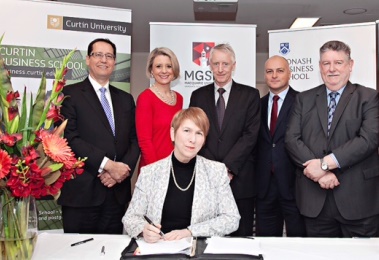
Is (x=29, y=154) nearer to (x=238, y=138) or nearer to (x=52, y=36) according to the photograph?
(x=238, y=138)

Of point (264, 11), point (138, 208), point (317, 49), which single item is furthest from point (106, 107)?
point (264, 11)

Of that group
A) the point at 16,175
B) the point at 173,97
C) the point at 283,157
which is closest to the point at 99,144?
the point at 173,97

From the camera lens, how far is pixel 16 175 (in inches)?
56.5

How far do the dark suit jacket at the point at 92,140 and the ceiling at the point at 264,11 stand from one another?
3.39m

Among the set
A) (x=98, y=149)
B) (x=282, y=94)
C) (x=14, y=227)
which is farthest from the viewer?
(x=282, y=94)

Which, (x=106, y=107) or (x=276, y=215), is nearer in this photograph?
(x=106, y=107)

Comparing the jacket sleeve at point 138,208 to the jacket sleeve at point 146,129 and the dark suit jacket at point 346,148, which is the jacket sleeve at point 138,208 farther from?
the dark suit jacket at point 346,148

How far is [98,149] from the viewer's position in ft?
9.87

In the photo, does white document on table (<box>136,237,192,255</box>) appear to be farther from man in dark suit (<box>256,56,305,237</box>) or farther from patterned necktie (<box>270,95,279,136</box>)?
patterned necktie (<box>270,95,279,136</box>)

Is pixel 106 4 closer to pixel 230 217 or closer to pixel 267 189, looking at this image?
pixel 267 189

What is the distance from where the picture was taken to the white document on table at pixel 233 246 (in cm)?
168

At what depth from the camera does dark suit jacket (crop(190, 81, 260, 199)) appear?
10.3 ft

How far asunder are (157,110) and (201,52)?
1.32 m

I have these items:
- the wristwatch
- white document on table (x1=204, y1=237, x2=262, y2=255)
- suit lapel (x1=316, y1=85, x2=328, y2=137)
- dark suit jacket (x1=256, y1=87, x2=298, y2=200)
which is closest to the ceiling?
dark suit jacket (x1=256, y1=87, x2=298, y2=200)
